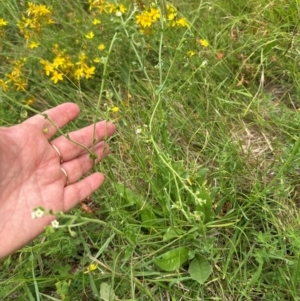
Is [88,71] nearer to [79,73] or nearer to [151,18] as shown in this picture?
[79,73]

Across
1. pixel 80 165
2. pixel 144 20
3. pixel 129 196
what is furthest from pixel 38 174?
pixel 144 20

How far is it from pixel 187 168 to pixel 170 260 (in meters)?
0.36

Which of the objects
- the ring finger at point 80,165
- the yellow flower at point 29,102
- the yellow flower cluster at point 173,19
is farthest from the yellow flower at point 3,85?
the yellow flower cluster at point 173,19

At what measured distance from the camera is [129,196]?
5.95ft

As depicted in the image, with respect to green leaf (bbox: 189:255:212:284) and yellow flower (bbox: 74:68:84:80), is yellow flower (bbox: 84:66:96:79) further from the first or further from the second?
green leaf (bbox: 189:255:212:284)

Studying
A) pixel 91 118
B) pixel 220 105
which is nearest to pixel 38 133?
pixel 91 118

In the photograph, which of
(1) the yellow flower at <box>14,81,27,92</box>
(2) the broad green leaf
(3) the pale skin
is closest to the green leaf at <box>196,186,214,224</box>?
(2) the broad green leaf

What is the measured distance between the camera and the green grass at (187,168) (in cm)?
165

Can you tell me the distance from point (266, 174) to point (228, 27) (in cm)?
75

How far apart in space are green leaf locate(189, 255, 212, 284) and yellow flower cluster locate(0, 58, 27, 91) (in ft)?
3.52

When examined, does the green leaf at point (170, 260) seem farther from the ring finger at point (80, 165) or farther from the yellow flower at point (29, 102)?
the yellow flower at point (29, 102)

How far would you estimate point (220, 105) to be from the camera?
198cm

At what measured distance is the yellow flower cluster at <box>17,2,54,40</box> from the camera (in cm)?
218

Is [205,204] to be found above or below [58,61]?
below
